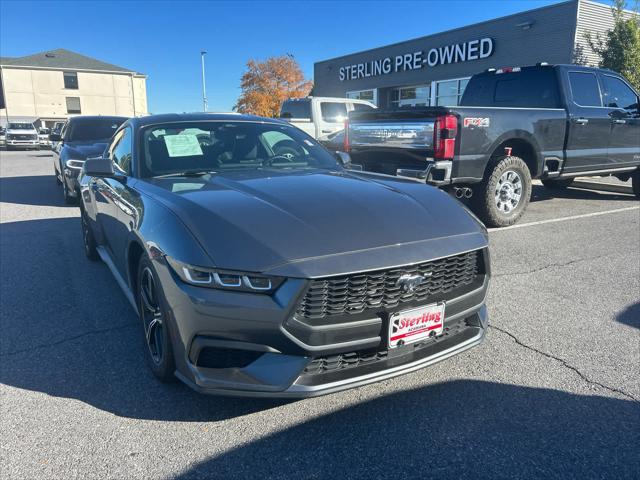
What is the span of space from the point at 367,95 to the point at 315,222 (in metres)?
26.7

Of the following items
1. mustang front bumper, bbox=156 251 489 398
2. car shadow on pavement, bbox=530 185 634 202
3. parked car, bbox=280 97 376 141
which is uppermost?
parked car, bbox=280 97 376 141

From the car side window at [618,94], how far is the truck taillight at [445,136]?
12.2 ft

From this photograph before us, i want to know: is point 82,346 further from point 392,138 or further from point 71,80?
point 71,80

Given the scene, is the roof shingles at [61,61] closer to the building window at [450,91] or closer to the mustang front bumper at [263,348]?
the building window at [450,91]

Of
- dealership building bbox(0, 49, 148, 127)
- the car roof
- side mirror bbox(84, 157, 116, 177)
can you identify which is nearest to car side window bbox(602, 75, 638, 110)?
the car roof

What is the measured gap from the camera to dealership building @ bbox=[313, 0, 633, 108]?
1733 cm

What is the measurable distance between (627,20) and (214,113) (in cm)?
1729

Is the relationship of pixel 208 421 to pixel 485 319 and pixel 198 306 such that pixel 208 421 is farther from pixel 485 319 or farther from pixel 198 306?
pixel 485 319

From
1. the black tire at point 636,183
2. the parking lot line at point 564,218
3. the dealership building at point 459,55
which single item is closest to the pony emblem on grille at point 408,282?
the parking lot line at point 564,218

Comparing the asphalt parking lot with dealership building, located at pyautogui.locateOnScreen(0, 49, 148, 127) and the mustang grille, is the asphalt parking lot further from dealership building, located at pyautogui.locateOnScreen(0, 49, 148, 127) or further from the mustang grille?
dealership building, located at pyautogui.locateOnScreen(0, 49, 148, 127)

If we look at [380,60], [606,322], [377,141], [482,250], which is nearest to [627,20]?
[380,60]

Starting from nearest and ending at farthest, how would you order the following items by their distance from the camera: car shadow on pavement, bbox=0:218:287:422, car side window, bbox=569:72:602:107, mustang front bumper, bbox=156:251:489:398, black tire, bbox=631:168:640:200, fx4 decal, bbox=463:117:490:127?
mustang front bumper, bbox=156:251:489:398 < car shadow on pavement, bbox=0:218:287:422 < fx4 decal, bbox=463:117:490:127 < car side window, bbox=569:72:602:107 < black tire, bbox=631:168:640:200

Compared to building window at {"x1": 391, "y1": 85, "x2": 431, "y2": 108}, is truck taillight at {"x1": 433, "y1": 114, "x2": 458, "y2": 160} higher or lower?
lower

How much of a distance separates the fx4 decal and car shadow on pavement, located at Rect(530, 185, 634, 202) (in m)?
3.70
